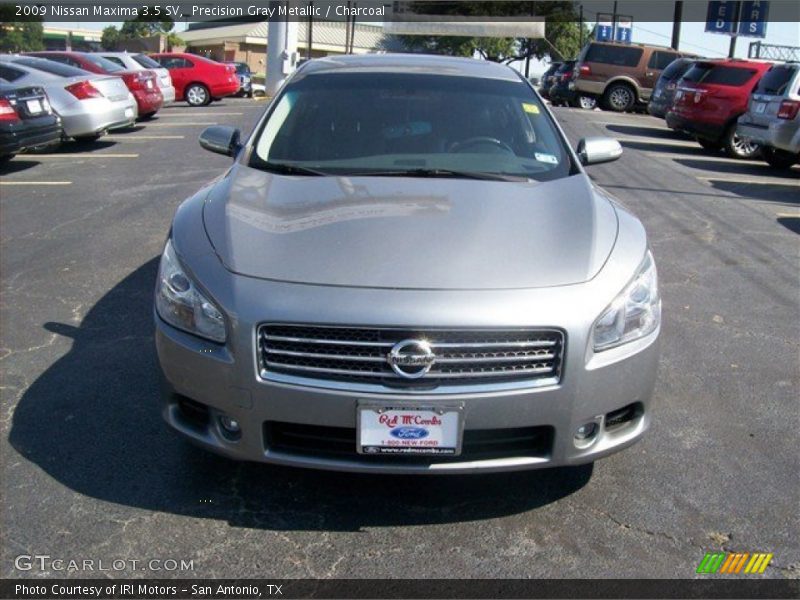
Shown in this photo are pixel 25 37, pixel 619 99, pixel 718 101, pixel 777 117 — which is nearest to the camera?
pixel 777 117

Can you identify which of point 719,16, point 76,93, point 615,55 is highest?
point 719,16

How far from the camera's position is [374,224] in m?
3.38

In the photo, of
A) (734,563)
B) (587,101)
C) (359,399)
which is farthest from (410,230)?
(587,101)

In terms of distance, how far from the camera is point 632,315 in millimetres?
3211

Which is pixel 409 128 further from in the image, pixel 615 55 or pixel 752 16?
pixel 752 16

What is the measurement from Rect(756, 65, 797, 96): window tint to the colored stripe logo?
11.3 m

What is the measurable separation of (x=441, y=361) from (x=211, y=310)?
846 millimetres

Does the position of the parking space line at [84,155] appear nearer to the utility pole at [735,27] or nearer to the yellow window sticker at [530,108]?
the yellow window sticker at [530,108]

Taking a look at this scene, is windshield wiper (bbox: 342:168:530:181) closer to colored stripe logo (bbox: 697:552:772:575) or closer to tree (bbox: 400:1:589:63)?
colored stripe logo (bbox: 697:552:772:575)

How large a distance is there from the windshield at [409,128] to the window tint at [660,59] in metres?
22.1

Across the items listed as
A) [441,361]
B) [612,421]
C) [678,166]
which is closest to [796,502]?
[612,421]

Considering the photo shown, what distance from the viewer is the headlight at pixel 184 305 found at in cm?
308

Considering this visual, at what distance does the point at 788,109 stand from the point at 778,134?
1.28 ft

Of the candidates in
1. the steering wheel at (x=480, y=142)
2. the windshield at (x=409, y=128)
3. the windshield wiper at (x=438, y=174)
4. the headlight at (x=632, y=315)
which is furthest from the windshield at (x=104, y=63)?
the headlight at (x=632, y=315)
